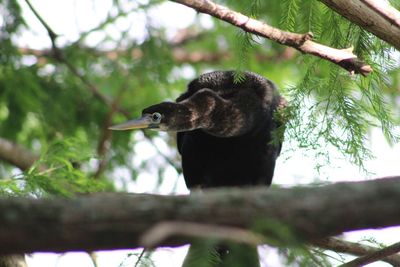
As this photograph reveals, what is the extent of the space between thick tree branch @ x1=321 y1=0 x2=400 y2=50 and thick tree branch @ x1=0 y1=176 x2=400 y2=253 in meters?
1.13

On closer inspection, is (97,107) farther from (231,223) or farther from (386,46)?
(231,223)

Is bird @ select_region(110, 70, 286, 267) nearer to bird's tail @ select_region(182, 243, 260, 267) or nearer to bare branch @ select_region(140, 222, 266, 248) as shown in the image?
bird's tail @ select_region(182, 243, 260, 267)

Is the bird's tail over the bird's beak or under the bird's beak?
under

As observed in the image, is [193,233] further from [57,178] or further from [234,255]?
[57,178]

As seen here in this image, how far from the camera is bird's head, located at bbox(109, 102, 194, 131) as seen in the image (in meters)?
4.16

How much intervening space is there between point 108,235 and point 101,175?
417 centimetres

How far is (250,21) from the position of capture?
314cm

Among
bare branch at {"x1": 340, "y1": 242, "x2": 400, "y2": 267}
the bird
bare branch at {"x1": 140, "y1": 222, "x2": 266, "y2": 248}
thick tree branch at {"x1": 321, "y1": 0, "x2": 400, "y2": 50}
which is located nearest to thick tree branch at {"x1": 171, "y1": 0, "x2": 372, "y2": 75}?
thick tree branch at {"x1": 321, "y1": 0, "x2": 400, "y2": 50}

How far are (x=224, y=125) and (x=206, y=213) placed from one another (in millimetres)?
2462

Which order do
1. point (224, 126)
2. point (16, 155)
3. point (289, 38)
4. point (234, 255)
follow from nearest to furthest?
point (234, 255), point (289, 38), point (224, 126), point (16, 155)

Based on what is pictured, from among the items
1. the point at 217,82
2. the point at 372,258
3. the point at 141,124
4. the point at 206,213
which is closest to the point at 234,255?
the point at 206,213

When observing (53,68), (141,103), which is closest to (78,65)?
(53,68)

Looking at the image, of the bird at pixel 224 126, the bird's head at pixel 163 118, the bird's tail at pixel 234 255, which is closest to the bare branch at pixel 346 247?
the bird at pixel 224 126

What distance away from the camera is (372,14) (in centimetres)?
292
